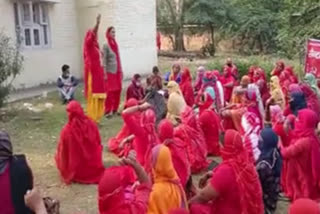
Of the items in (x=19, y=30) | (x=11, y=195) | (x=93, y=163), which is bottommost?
(x=93, y=163)

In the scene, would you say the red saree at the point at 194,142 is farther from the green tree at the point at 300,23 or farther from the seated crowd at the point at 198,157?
the green tree at the point at 300,23

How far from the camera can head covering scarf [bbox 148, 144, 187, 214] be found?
148 inches

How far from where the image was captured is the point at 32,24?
14.7 meters

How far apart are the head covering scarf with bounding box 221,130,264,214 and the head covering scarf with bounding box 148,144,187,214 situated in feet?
2.03

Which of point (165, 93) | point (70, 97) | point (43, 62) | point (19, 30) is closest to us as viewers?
point (165, 93)

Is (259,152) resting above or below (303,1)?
below

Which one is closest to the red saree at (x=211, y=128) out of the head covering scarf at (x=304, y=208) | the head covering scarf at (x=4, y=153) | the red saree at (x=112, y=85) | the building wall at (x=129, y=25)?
the red saree at (x=112, y=85)

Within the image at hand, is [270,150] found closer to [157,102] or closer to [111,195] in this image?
[111,195]

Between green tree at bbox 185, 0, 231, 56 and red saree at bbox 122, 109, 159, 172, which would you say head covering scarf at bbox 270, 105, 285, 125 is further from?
green tree at bbox 185, 0, 231, 56

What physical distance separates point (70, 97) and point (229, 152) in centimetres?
852

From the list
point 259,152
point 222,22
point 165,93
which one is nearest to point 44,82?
point 165,93

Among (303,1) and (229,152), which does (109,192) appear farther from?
(303,1)

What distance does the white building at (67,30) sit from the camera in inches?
561

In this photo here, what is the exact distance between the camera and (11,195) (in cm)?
339
